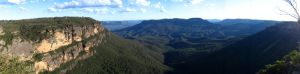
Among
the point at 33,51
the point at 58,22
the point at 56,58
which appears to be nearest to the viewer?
the point at 33,51

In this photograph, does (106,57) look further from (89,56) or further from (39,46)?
(39,46)

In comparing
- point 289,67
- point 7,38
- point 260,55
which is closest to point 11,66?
point 289,67

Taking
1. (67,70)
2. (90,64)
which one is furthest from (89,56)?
(67,70)

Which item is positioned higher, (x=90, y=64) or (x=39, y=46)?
(x=39, y=46)

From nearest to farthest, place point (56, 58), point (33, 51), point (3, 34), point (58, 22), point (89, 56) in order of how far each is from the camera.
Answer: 1. point (3, 34)
2. point (33, 51)
3. point (56, 58)
4. point (58, 22)
5. point (89, 56)

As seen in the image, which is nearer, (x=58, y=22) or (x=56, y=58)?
(x=56, y=58)

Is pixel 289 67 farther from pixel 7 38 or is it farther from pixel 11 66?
pixel 7 38

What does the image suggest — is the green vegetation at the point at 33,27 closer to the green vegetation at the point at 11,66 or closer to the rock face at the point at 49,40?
the rock face at the point at 49,40

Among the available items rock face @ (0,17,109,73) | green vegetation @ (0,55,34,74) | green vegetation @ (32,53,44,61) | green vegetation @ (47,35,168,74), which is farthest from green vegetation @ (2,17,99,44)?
green vegetation @ (0,55,34,74)
